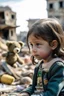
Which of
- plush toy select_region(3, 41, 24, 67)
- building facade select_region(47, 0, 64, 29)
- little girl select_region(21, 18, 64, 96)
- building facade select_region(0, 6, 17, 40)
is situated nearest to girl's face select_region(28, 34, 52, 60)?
little girl select_region(21, 18, 64, 96)

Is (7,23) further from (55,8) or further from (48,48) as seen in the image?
(48,48)

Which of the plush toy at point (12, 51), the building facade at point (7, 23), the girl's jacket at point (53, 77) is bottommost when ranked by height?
the building facade at point (7, 23)

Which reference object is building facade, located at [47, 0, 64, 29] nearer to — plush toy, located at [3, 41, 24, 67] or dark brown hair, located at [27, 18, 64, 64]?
plush toy, located at [3, 41, 24, 67]

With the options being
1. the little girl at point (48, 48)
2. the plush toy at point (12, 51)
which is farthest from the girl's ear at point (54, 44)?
the plush toy at point (12, 51)

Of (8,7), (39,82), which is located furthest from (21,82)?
(8,7)

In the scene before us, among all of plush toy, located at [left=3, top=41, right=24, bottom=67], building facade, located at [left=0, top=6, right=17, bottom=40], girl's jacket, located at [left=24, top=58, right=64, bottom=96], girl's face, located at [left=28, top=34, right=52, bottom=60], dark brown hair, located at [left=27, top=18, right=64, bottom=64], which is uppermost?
dark brown hair, located at [left=27, top=18, right=64, bottom=64]

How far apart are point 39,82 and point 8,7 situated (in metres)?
38.2

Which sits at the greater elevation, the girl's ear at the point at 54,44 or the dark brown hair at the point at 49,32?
the dark brown hair at the point at 49,32

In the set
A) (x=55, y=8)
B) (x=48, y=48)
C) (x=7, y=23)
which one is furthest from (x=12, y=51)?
(x=55, y=8)

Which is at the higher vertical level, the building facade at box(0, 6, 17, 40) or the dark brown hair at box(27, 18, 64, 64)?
the dark brown hair at box(27, 18, 64, 64)

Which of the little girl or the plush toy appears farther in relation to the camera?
the plush toy

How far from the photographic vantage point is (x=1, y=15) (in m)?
38.1

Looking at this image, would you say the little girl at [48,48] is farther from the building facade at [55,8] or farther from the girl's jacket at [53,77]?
the building facade at [55,8]

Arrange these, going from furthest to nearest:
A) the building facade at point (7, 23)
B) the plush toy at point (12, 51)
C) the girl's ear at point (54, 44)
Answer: the building facade at point (7, 23) → the plush toy at point (12, 51) → the girl's ear at point (54, 44)
